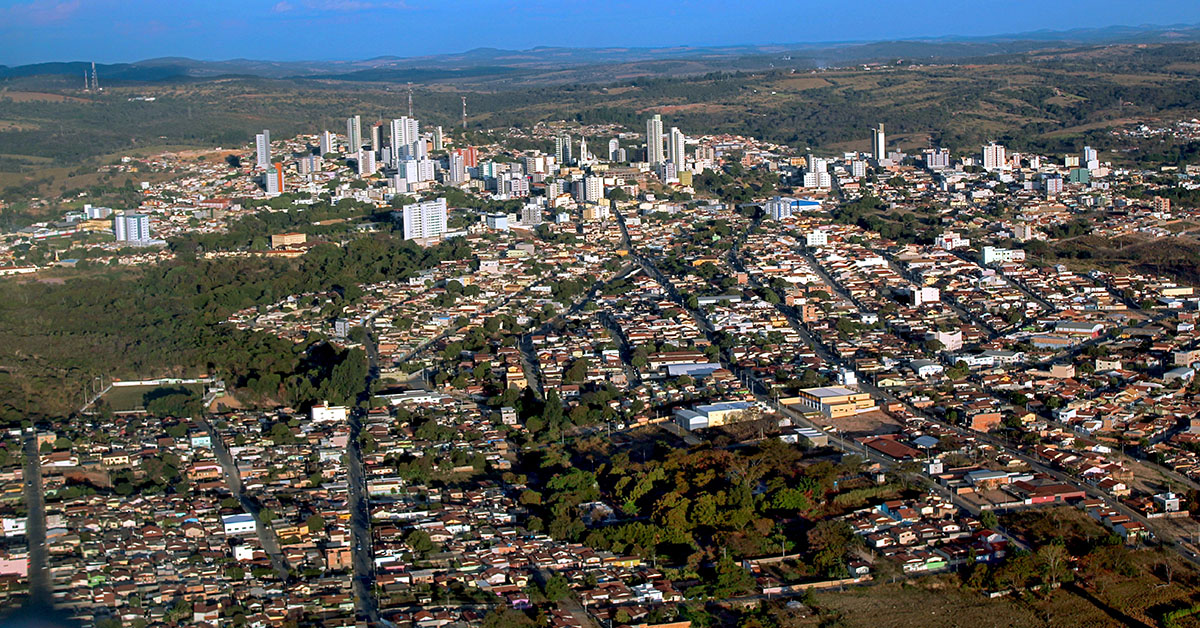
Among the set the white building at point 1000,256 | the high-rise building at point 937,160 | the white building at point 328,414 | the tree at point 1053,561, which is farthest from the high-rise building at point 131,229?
the tree at point 1053,561

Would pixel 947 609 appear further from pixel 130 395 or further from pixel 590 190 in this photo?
pixel 590 190

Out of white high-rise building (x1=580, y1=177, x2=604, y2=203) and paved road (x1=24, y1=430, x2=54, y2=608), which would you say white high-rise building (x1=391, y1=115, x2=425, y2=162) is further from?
paved road (x1=24, y1=430, x2=54, y2=608)

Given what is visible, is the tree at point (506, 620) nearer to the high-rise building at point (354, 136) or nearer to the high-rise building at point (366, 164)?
the high-rise building at point (366, 164)

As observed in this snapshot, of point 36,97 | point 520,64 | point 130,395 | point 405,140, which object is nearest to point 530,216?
point 405,140

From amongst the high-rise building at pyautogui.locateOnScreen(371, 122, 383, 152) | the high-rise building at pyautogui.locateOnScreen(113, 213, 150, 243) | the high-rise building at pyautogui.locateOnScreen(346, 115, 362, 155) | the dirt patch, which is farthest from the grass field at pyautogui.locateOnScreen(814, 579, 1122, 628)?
the dirt patch

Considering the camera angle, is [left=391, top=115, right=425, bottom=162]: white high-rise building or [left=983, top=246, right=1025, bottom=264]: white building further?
[left=391, top=115, right=425, bottom=162]: white high-rise building

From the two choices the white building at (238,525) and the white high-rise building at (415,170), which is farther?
the white high-rise building at (415,170)
